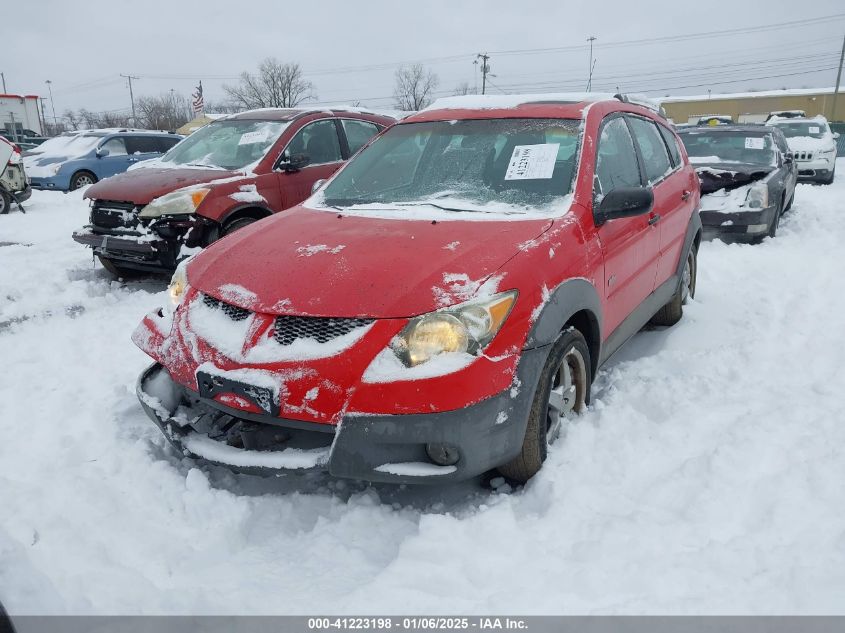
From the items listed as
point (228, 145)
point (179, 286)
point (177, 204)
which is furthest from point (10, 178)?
point (179, 286)

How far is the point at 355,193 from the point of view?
12.1 ft

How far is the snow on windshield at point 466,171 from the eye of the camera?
10.5 ft

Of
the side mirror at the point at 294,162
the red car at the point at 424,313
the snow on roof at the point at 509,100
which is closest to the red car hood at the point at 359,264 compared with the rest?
the red car at the point at 424,313

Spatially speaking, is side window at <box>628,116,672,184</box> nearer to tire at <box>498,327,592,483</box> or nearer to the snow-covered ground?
the snow-covered ground

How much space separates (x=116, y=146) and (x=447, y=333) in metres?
14.8

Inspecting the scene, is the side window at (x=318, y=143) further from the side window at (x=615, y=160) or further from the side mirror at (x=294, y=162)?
the side window at (x=615, y=160)

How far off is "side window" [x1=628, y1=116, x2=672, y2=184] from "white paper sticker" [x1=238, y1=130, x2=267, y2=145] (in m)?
4.06

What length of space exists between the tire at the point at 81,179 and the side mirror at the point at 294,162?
A: 32.0ft

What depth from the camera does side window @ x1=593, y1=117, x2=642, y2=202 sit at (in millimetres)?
3359

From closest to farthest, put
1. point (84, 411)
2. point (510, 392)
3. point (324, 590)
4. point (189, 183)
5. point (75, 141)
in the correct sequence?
point (324, 590)
point (510, 392)
point (84, 411)
point (189, 183)
point (75, 141)

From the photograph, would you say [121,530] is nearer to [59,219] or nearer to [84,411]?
[84,411]

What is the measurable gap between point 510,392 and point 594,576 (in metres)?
0.71

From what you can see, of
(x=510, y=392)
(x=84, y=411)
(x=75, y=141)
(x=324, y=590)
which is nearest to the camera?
(x=324, y=590)

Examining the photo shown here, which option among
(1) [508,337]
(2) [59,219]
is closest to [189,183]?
(1) [508,337]
